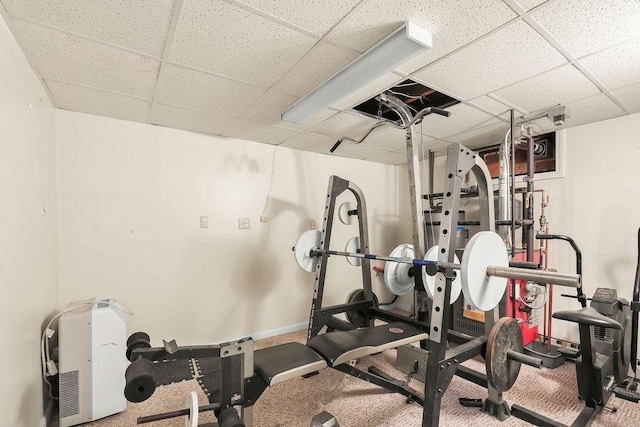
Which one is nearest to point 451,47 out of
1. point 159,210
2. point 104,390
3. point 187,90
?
point 187,90

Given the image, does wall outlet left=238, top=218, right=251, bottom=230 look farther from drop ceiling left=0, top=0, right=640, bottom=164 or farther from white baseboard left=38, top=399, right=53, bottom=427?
white baseboard left=38, top=399, right=53, bottom=427

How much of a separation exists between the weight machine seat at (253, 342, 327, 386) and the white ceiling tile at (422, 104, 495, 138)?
2.05 metres

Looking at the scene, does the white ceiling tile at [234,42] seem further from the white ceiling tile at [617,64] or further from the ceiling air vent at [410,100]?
the white ceiling tile at [617,64]

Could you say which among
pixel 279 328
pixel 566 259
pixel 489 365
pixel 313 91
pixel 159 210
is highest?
pixel 313 91

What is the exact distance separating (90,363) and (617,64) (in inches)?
140

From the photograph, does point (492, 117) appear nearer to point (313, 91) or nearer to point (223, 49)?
point (313, 91)

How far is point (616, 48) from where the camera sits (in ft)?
4.98

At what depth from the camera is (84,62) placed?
5.29ft

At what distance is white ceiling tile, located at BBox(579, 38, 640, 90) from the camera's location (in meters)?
1.53

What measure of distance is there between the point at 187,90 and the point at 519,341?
2.59 metres

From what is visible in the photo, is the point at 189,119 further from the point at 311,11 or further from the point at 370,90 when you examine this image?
the point at 311,11

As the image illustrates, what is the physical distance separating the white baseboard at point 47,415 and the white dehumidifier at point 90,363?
0.09 metres

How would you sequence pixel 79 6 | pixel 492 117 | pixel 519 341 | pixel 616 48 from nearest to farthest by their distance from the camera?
pixel 79 6, pixel 616 48, pixel 519 341, pixel 492 117

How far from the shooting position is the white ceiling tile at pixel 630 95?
198 centimetres
